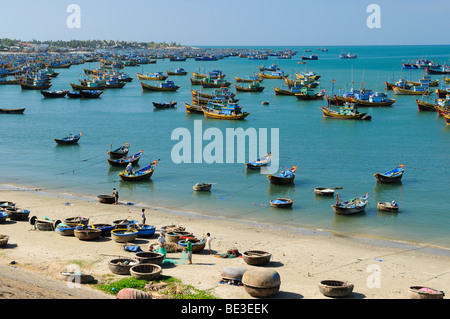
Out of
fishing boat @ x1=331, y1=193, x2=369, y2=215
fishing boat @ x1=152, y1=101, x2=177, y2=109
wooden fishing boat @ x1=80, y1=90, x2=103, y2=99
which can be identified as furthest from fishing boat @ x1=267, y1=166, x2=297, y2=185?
wooden fishing boat @ x1=80, y1=90, x2=103, y2=99

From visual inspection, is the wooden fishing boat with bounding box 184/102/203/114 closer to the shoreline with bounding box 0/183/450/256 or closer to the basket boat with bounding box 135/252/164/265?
the shoreline with bounding box 0/183/450/256

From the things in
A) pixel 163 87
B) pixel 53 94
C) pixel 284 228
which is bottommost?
pixel 284 228

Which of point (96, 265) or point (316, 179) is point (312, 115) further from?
point (96, 265)

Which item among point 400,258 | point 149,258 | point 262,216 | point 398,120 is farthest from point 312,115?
point 149,258

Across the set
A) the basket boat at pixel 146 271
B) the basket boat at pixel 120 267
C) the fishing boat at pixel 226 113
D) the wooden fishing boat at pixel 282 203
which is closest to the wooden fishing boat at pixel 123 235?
the basket boat at pixel 120 267

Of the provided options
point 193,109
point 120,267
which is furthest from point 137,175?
point 193,109

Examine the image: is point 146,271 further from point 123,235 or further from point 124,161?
point 124,161

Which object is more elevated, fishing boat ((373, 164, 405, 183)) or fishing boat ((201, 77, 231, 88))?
fishing boat ((201, 77, 231, 88))
